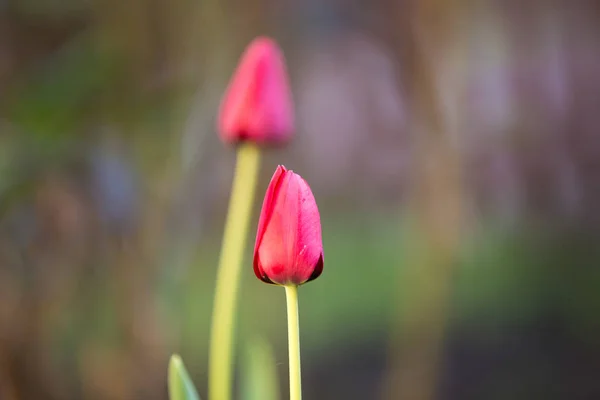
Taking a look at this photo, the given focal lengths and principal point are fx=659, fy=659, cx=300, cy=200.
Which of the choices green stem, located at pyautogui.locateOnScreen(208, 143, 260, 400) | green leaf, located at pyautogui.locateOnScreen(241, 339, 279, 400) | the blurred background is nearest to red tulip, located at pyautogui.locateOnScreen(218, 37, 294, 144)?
green stem, located at pyautogui.locateOnScreen(208, 143, 260, 400)

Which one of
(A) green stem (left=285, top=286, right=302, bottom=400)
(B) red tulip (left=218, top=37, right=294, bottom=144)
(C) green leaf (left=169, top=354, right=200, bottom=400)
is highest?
(B) red tulip (left=218, top=37, right=294, bottom=144)

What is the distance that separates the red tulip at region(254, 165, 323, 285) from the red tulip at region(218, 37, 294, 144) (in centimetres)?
16

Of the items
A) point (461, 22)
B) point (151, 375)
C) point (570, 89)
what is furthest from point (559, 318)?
point (151, 375)

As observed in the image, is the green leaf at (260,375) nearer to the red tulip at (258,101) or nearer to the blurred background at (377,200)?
the red tulip at (258,101)

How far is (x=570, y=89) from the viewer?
3.28ft

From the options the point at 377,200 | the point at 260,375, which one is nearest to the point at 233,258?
the point at 260,375

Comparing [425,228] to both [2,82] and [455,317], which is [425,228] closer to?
[455,317]

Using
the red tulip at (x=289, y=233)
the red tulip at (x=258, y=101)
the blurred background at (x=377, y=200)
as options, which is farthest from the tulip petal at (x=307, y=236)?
the blurred background at (x=377, y=200)

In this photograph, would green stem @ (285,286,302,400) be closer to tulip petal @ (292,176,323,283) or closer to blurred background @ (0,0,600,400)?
tulip petal @ (292,176,323,283)

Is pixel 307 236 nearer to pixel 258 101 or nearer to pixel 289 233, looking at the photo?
pixel 289 233

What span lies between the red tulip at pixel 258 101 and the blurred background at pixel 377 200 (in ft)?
1.27

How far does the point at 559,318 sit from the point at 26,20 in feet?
2.76

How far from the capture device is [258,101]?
41cm

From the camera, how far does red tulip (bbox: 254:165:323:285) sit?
0.26 m
